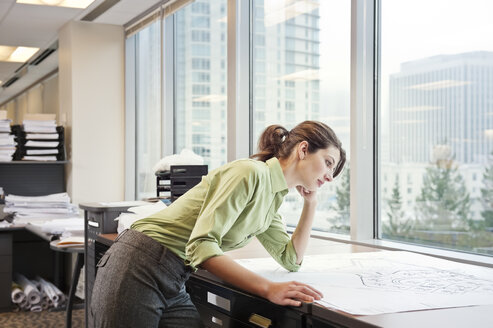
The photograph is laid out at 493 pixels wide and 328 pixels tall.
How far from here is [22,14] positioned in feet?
17.4

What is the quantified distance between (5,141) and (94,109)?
86 centimetres

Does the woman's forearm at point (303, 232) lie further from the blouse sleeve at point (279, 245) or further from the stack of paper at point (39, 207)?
the stack of paper at point (39, 207)

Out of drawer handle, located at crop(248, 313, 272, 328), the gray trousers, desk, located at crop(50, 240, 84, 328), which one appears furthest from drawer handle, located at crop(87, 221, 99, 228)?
drawer handle, located at crop(248, 313, 272, 328)

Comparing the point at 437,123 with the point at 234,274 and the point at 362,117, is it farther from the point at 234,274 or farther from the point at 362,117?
the point at 234,274

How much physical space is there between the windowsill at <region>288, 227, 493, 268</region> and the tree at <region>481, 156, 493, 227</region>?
15cm

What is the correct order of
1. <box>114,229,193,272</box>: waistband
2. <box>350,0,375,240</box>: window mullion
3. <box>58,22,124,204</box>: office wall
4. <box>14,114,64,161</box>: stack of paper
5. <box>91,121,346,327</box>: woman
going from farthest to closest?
<box>58,22,124,204</box>: office wall
<box>14,114,64,161</box>: stack of paper
<box>350,0,375,240</box>: window mullion
<box>114,229,193,272</box>: waistband
<box>91,121,346,327</box>: woman

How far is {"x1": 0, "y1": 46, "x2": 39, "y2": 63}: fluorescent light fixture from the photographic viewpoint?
6.93 meters

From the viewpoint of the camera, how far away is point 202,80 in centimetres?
478

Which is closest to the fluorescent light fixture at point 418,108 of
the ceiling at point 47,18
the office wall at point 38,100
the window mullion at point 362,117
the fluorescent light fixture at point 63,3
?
the window mullion at point 362,117

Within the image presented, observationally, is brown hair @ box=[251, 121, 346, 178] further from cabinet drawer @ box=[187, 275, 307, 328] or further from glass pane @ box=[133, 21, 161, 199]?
glass pane @ box=[133, 21, 161, 199]

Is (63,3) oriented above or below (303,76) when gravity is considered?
above

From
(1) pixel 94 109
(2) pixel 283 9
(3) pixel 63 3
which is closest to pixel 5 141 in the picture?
(1) pixel 94 109

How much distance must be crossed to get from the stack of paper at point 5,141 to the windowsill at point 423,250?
3.20m

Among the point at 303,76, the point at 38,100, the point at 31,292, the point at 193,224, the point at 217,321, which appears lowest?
Result: the point at 31,292
